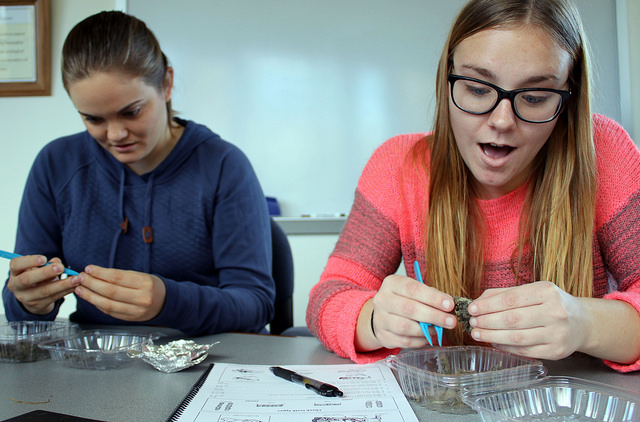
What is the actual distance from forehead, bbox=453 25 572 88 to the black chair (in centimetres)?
85

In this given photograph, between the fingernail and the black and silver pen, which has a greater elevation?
the fingernail

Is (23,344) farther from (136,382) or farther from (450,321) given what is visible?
(450,321)

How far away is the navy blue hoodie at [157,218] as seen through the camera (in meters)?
1.34

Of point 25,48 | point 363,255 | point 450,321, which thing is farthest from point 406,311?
point 25,48

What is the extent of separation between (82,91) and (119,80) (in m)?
0.08

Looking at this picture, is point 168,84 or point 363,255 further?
point 168,84

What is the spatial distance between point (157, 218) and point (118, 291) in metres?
0.39

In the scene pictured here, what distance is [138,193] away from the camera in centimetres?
138

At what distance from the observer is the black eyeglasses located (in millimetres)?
878

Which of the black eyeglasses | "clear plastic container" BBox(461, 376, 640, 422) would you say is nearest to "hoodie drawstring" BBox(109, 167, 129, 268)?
the black eyeglasses

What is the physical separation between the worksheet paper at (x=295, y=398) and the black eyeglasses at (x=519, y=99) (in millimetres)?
463

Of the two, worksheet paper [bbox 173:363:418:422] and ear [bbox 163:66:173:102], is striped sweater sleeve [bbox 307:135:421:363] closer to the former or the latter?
worksheet paper [bbox 173:363:418:422]

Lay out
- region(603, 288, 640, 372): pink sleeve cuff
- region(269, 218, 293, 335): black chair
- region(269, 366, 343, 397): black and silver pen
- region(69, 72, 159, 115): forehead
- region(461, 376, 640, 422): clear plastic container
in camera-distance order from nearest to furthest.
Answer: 1. region(461, 376, 640, 422): clear plastic container
2. region(269, 366, 343, 397): black and silver pen
3. region(603, 288, 640, 372): pink sleeve cuff
4. region(69, 72, 159, 115): forehead
5. region(269, 218, 293, 335): black chair

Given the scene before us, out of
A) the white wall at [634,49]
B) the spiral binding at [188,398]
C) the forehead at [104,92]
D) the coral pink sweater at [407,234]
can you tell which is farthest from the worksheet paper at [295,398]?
the white wall at [634,49]
